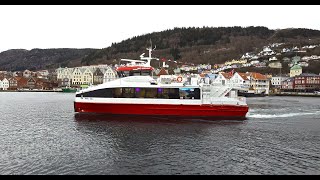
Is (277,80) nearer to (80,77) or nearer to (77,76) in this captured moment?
(80,77)

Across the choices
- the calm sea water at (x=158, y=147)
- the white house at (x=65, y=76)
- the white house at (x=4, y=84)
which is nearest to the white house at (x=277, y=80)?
the calm sea water at (x=158, y=147)

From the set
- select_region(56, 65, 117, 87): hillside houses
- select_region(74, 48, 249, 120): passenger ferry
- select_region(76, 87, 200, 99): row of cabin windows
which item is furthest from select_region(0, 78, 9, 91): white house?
select_region(76, 87, 200, 99): row of cabin windows

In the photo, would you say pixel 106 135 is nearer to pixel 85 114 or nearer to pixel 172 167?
pixel 172 167

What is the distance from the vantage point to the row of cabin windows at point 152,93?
2856 centimetres

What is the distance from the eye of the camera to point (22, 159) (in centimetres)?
1420

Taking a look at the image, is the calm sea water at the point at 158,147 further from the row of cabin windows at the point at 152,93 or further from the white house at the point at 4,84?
the white house at the point at 4,84

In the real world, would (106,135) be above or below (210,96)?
below

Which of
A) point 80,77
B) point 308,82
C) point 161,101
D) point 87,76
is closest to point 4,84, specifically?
point 80,77

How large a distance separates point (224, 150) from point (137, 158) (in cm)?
521

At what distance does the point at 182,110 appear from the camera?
28.6 metres

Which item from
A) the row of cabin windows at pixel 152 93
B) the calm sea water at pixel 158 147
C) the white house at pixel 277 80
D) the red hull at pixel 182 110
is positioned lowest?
the calm sea water at pixel 158 147

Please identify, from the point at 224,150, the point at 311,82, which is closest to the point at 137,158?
the point at 224,150

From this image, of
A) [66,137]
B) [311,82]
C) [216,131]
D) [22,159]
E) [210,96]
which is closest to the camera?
[22,159]

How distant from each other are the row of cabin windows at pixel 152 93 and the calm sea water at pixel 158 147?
3845mm
